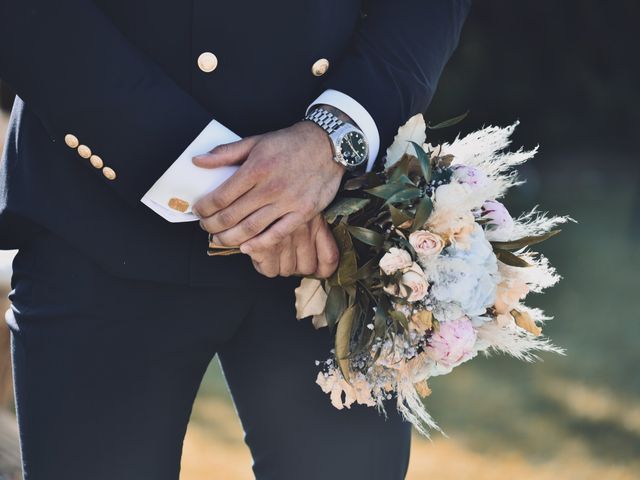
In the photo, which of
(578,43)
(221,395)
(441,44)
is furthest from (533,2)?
(441,44)

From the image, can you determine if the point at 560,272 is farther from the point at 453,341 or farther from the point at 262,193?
the point at 262,193

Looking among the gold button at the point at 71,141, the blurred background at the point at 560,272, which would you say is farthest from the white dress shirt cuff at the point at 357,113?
the blurred background at the point at 560,272

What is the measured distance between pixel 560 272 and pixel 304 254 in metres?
4.65

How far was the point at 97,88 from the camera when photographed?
1.17m

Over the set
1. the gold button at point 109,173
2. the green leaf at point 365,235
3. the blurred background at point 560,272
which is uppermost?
the blurred background at point 560,272

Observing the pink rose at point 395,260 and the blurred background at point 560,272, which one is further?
the blurred background at point 560,272

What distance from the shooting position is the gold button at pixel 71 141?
1207 mm

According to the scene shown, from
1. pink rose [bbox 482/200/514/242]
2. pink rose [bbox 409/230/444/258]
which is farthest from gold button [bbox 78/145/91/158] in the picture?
pink rose [bbox 482/200/514/242]

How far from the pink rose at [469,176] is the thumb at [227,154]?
0.30 meters

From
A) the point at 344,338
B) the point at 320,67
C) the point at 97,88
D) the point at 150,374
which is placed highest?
the point at 320,67

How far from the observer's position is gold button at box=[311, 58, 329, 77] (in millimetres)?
1319

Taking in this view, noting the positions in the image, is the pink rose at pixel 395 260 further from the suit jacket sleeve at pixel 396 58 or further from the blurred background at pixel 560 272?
the blurred background at pixel 560 272

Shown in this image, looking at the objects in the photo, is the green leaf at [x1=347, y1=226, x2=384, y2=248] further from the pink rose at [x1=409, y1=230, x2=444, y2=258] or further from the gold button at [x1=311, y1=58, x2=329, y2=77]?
the gold button at [x1=311, y1=58, x2=329, y2=77]

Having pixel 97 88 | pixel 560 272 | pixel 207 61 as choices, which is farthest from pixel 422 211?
pixel 560 272
